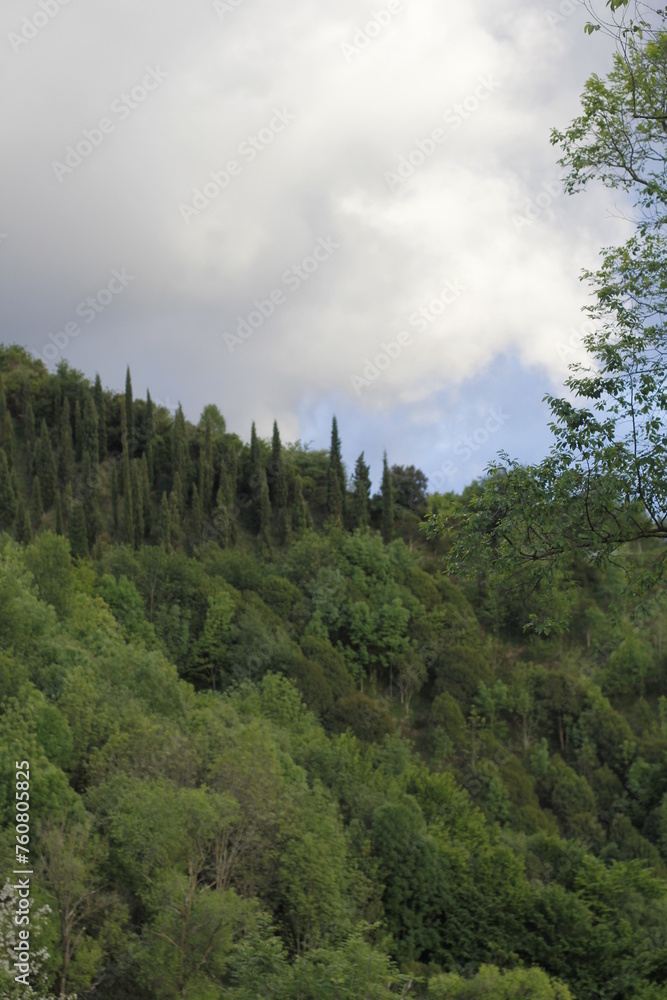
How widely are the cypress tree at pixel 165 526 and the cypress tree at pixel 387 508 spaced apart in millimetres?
22248

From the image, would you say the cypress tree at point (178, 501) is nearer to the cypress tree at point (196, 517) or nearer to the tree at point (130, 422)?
the cypress tree at point (196, 517)

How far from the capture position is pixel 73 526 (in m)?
67.1

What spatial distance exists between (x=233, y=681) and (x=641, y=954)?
33.4 metres

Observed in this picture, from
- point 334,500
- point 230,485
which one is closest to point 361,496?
point 334,500

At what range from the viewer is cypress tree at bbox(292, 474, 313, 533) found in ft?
268

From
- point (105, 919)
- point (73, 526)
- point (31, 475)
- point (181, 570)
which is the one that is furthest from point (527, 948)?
point (31, 475)

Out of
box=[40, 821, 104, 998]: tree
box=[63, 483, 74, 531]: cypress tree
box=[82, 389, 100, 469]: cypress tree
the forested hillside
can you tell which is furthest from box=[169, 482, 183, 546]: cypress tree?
box=[40, 821, 104, 998]: tree

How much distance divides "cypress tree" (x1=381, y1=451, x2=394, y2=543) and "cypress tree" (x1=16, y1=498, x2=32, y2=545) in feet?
112

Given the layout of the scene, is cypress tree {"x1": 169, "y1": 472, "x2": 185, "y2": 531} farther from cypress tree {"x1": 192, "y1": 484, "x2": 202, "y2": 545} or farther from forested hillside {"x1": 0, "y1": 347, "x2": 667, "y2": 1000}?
cypress tree {"x1": 192, "y1": 484, "x2": 202, "y2": 545}

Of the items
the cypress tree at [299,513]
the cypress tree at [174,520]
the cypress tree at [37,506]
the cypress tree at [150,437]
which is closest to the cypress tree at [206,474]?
the cypress tree at [174,520]

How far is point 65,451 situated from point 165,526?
35.0ft

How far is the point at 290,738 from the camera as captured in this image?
47156 millimetres

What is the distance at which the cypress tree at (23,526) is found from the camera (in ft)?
212

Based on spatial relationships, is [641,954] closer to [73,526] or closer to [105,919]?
[105,919]
